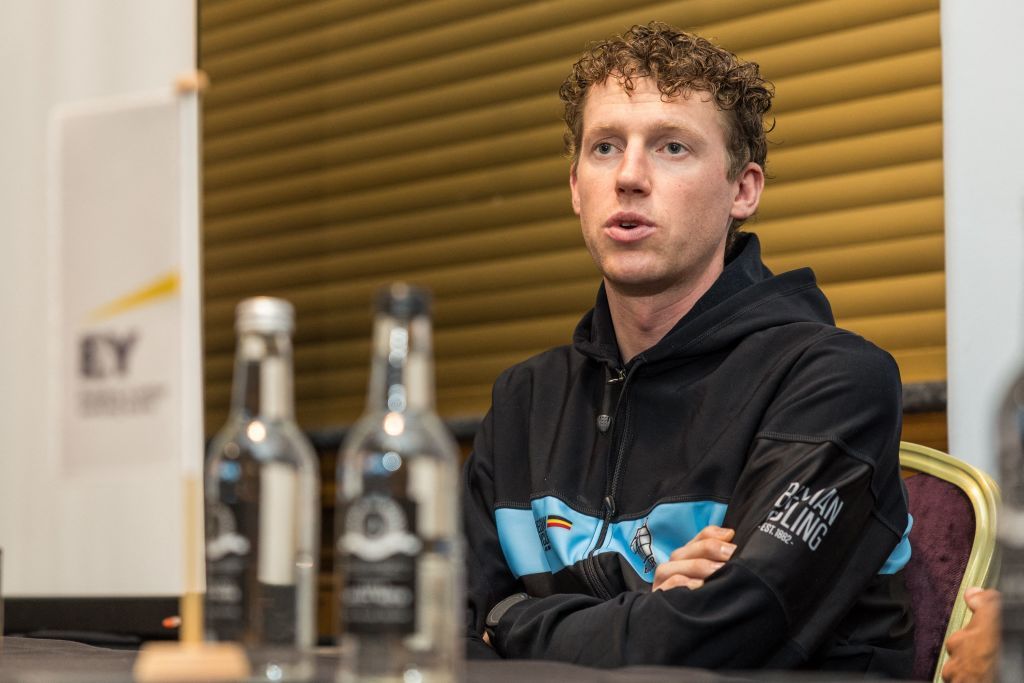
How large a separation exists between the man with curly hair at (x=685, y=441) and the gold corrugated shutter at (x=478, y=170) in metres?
0.56

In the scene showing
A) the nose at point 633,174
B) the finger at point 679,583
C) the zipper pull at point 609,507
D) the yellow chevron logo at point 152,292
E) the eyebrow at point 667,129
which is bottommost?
the finger at point 679,583

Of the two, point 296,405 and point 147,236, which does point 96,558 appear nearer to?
point 296,405

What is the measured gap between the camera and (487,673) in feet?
3.50

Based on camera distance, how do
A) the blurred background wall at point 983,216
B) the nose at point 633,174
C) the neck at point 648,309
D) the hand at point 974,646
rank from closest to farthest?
1. the hand at point 974,646
2. the nose at point 633,174
3. the neck at point 648,309
4. the blurred background wall at point 983,216

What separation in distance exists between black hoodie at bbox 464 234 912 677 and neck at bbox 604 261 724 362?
31 millimetres

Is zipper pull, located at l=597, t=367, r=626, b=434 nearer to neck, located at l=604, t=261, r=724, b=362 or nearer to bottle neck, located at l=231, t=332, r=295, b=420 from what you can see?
neck, located at l=604, t=261, r=724, b=362

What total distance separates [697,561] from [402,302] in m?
0.83

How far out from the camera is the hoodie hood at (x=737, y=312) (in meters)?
1.90

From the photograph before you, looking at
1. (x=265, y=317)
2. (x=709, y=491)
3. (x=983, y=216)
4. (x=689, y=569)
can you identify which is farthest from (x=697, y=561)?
(x=983, y=216)

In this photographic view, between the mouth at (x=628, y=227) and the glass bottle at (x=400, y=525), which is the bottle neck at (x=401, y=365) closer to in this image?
the glass bottle at (x=400, y=525)

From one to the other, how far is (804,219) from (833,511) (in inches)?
50.4

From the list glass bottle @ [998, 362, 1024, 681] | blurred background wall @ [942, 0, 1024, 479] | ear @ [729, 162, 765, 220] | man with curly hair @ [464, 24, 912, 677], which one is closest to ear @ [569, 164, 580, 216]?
man with curly hair @ [464, 24, 912, 677]

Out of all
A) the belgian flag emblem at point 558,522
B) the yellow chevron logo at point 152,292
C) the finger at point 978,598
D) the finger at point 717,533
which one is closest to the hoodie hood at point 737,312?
the belgian flag emblem at point 558,522

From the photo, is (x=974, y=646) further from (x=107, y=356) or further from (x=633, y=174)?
(x=107, y=356)
